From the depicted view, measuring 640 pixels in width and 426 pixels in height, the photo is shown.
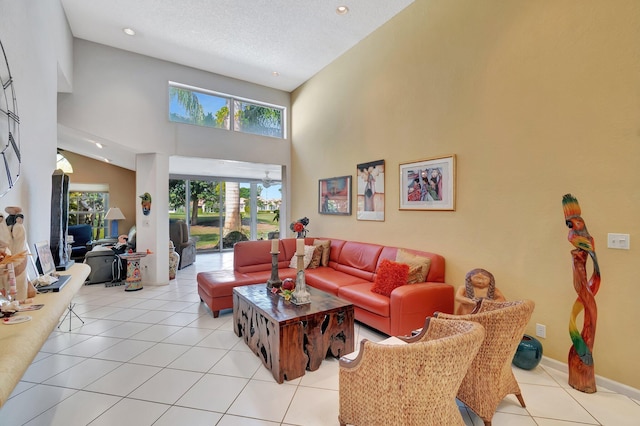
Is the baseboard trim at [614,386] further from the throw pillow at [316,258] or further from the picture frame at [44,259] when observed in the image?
the picture frame at [44,259]

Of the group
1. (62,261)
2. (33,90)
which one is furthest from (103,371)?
(33,90)

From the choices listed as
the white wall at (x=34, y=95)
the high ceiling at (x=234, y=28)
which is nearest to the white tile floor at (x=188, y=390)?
the white wall at (x=34, y=95)

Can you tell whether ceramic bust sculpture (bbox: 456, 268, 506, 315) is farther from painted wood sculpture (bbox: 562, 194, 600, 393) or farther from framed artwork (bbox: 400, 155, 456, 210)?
framed artwork (bbox: 400, 155, 456, 210)

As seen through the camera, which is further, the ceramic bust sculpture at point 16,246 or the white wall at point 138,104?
the white wall at point 138,104

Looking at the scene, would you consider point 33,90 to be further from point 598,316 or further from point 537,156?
point 598,316

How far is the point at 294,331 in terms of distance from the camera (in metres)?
2.36

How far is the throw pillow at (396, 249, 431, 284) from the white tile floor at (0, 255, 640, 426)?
0.77 meters

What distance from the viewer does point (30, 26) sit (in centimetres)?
244

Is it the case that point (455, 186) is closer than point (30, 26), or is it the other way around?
point (30, 26)

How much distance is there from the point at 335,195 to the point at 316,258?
3.84 ft

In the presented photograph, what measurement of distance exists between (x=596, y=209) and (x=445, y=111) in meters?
1.73

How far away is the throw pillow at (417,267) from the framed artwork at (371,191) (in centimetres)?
94

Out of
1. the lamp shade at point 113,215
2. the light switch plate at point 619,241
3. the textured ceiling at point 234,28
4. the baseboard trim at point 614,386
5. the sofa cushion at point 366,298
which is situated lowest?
the baseboard trim at point 614,386

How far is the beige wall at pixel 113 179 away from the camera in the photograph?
7387 millimetres
